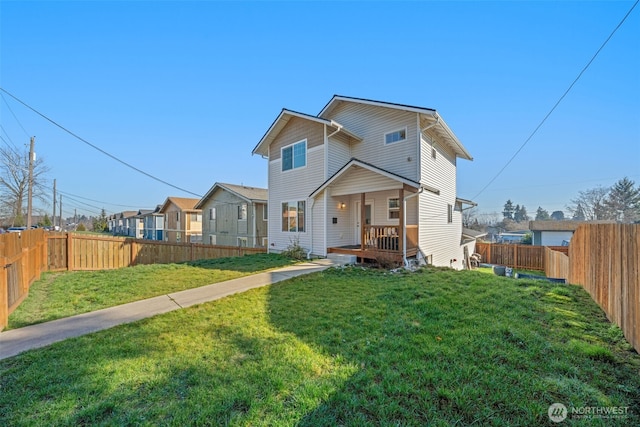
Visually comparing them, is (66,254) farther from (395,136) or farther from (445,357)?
(395,136)

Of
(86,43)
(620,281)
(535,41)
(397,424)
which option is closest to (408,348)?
(397,424)

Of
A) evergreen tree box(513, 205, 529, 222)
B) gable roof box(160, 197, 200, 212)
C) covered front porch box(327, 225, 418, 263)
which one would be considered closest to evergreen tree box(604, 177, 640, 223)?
covered front porch box(327, 225, 418, 263)

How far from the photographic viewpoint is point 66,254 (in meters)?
10.2

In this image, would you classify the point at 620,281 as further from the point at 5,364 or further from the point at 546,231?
the point at 546,231

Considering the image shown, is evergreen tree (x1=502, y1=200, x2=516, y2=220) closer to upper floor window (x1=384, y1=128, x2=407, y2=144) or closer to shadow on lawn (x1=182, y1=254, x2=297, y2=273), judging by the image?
upper floor window (x1=384, y1=128, x2=407, y2=144)

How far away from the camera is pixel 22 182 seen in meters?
26.7

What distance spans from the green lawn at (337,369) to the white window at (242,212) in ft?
50.9

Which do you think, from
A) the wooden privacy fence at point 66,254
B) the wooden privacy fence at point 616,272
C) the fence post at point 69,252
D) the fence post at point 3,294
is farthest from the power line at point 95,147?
the wooden privacy fence at point 616,272

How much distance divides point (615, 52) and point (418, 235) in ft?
25.3

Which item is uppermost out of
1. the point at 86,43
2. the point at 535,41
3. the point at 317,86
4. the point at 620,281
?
the point at 317,86

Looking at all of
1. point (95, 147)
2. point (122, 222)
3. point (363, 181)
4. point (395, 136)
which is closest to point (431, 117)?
point (395, 136)

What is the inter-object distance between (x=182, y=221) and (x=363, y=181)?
2499 centimetres

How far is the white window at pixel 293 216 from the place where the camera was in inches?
501

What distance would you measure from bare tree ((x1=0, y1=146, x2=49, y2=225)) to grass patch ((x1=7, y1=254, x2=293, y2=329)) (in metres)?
22.7
